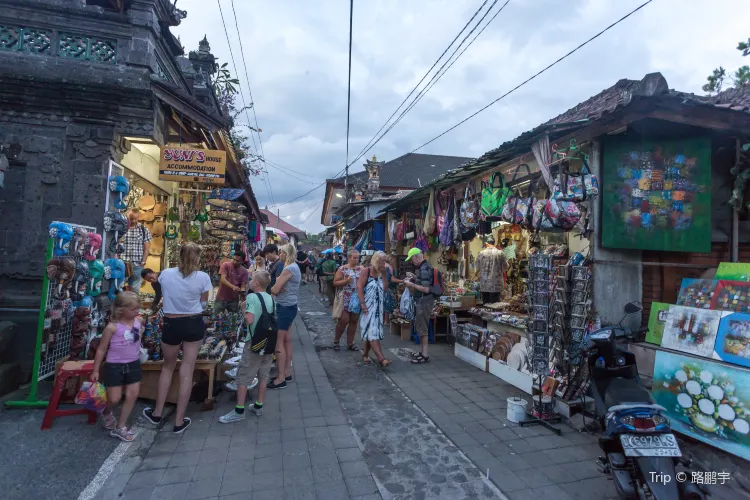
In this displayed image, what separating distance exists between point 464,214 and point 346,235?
17213mm

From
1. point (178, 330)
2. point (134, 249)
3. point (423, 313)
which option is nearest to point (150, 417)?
point (178, 330)

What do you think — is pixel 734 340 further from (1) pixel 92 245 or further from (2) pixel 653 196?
(1) pixel 92 245

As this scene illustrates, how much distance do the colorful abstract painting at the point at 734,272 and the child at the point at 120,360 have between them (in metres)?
6.10

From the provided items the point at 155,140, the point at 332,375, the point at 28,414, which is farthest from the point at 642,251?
the point at 28,414

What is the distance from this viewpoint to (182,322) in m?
4.07

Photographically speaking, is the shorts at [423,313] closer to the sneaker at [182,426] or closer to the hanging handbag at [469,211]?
the hanging handbag at [469,211]

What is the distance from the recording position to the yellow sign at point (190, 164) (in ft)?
20.7

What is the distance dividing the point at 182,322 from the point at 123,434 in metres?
1.15

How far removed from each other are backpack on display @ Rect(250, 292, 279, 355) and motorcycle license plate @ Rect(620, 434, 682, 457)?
3.40 metres

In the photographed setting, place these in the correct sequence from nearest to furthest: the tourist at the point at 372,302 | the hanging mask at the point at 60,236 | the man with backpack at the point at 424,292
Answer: the hanging mask at the point at 60,236
the tourist at the point at 372,302
the man with backpack at the point at 424,292

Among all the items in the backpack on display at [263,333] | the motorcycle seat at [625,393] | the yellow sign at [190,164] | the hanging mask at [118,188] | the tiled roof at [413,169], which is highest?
the tiled roof at [413,169]

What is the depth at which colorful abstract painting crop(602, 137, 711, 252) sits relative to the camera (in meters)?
4.66

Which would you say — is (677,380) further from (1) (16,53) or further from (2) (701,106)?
(1) (16,53)

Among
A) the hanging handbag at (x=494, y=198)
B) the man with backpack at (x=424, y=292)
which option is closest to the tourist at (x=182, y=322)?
the man with backpack at (x=424, y=292)
